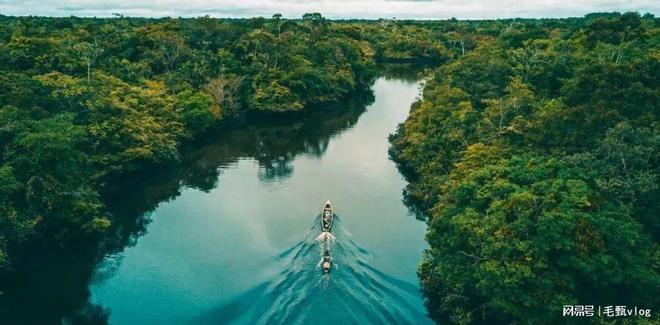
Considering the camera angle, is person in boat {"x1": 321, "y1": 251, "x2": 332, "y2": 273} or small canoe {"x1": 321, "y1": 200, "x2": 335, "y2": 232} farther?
small canoe {"x1": 321, "y1": 200, "x2": 335, "y2": 232}

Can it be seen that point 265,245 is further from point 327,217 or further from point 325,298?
point 325,298

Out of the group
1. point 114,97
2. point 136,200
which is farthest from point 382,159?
point 114,97

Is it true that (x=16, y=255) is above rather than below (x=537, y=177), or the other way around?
below

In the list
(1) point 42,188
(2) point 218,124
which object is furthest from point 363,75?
(1) point 42,188

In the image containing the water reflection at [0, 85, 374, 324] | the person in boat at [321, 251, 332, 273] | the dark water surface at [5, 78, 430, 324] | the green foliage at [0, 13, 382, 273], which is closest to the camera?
the dark water surface at [5, 78, 430, 324]

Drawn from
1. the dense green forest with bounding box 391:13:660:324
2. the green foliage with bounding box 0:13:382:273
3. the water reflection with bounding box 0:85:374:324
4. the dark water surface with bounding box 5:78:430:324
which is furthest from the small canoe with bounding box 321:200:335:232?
the green foliage with bounding box 0:13:382:273

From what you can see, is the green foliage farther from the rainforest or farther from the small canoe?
the small canoe

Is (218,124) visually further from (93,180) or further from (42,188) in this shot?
(42,188)
